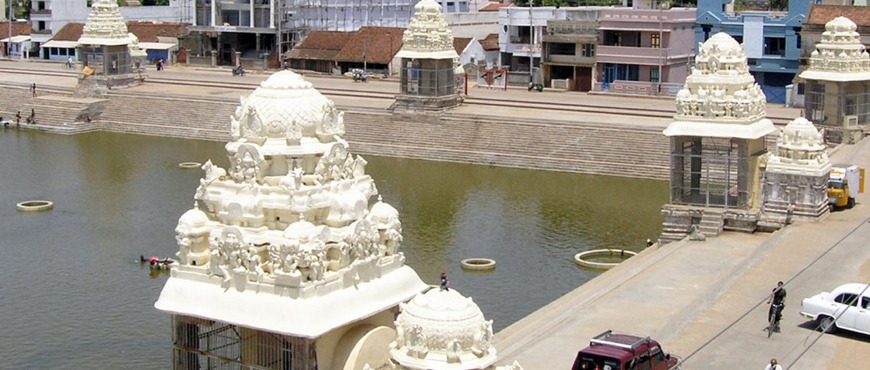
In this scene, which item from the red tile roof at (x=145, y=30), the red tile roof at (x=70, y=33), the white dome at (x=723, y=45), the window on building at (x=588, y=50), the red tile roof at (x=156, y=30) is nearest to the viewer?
the white dome at (x=723, y=45)

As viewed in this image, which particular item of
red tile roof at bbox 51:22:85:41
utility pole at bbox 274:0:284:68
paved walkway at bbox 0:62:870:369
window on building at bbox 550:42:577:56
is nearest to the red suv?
paved walkway at bbox 0:62:870:369

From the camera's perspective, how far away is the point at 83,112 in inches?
1891

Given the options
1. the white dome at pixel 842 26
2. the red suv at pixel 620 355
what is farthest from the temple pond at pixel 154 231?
the red suv at pixel 620 355

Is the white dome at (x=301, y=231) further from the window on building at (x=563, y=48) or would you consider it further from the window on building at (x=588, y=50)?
the window on building at (x=563, y=48)

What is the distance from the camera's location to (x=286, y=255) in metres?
9.44

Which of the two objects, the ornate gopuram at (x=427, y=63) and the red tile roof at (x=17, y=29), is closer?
the ornate gopuram at (x=427, y=63)

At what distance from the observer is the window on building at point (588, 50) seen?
52.1 metres

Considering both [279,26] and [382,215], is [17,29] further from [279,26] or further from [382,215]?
[382,215]

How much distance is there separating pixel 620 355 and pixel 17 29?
6236cm

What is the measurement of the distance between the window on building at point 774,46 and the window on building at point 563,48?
7609mm

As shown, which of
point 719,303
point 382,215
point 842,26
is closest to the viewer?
point 382,215

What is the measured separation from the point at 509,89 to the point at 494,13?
10.7 m

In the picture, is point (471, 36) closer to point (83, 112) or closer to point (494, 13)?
point (494, 13)

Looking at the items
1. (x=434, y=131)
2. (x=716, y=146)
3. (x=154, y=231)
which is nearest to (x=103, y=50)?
(x=434, y=131)
